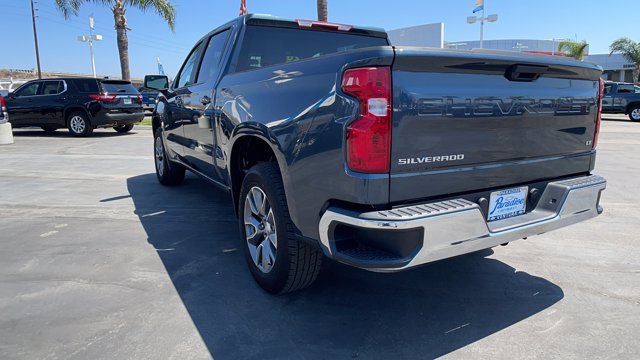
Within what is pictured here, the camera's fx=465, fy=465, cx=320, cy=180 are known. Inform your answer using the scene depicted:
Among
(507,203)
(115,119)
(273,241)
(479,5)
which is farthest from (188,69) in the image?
(479,5)

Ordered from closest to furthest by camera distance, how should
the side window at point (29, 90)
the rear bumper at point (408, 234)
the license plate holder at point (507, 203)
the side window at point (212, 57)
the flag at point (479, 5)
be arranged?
the rear bumper at point (408, 234) < the license plate holder at point (507, 203) < the side window at point (212, 57) < the side window at point (29, 90) < the flag at point (479, 5)

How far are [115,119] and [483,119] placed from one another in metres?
13.3

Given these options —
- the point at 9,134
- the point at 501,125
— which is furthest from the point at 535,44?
the point at 501,125

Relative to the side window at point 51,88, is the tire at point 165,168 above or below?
below

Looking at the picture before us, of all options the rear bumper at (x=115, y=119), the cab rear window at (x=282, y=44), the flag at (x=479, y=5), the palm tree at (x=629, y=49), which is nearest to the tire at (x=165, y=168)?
the cab rear window at (x=282, y=44)

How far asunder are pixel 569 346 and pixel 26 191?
6.85 metres

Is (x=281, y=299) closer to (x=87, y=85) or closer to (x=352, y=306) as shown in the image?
(x=352, y=306)

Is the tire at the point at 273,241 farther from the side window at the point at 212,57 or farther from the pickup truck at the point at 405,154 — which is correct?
the side window at the point at 212,57

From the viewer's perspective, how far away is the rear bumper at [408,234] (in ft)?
7.47

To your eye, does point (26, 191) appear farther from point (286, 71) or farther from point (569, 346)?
point (569, 346)

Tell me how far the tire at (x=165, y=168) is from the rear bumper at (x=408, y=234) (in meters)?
4.53

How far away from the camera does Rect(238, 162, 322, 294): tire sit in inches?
115

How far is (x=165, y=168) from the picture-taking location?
262 inches

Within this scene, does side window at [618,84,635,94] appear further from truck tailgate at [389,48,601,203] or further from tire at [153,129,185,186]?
truck tailgate at [389,48,601,203]
